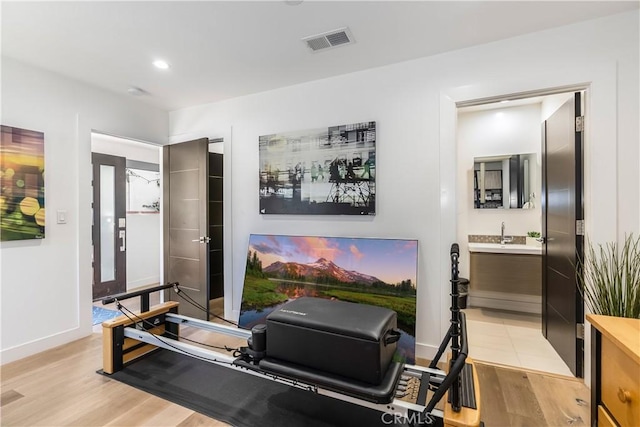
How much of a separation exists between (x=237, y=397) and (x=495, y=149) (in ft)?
13.4

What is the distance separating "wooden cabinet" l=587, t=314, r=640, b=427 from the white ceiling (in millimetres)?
1987

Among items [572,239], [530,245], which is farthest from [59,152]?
[530,245]

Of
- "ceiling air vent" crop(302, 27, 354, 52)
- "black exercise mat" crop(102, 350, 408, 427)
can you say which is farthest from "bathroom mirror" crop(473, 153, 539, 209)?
"black exercise mat" crop(102, 350, 408, 427)

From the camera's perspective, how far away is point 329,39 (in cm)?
238

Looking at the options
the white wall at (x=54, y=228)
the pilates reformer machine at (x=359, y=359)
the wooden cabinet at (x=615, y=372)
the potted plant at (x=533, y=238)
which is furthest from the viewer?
the potted plant at (x=533, y=238)

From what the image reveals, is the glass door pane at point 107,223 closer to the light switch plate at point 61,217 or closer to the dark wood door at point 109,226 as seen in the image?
the dark wood door at point 109,226

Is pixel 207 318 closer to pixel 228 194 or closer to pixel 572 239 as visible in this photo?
pixel 228 194

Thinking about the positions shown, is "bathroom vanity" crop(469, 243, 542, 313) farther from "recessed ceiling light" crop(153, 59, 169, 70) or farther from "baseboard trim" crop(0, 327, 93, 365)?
"baseboard trim" crop(0, 327, 93, 365)

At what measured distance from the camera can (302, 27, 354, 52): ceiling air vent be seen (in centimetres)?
230

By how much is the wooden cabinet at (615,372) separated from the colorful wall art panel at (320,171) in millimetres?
1805

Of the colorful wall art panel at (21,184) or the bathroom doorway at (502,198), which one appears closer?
the colorful wall art panel at (21,184)

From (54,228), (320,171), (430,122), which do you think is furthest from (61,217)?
(430,122)

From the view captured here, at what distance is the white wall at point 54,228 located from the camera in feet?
8.75

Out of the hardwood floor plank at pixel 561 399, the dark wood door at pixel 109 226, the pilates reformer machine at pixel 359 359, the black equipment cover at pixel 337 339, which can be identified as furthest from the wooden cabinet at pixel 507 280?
the dark wood door at pixel 109 226
